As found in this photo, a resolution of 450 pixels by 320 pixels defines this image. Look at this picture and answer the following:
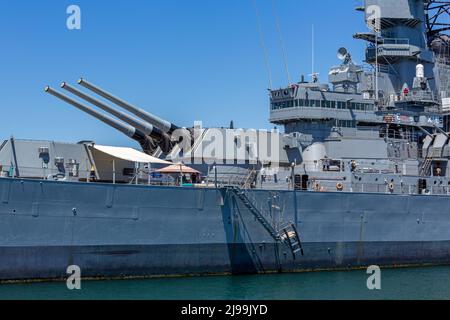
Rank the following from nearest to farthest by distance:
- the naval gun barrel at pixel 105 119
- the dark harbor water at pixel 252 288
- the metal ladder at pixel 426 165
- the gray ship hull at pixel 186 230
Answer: the dark harbor water at pixel 252 288, the gray ship hull at pixel 186 230, the naval gun barrel at pixel 105 119, the metal ladder at pixel 426 165

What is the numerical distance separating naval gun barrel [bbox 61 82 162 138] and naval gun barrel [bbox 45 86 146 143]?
0.23 meters

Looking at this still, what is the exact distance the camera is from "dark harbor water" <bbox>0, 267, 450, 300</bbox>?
2077cm

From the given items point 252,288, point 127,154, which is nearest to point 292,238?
point 252,288

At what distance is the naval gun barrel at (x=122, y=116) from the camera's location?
25.4 m

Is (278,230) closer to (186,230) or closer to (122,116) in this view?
(186,230)

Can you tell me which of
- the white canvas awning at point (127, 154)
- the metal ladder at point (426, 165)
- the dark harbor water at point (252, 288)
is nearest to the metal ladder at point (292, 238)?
the dark harbor water at point (252, 288)

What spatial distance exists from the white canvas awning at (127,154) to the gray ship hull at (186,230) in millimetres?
2125

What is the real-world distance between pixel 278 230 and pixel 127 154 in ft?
20.2

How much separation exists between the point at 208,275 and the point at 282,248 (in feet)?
9.79

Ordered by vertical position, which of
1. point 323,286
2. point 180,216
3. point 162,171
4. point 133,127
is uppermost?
point 133,127

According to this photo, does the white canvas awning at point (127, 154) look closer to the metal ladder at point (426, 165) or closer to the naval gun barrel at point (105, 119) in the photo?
the naval gun barrel at point (105, 119)

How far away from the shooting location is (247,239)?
83.6ft
